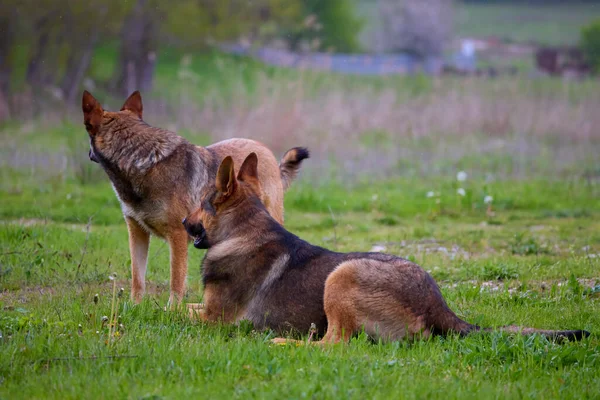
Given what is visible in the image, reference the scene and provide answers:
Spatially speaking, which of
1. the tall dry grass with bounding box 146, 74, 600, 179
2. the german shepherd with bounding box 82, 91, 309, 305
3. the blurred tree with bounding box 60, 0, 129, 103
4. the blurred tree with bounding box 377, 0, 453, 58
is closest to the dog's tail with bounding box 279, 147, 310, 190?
the german shepherd with bounding box 82, 91, 309, 305

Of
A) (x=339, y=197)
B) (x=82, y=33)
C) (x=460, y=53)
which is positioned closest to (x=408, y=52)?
(x=460, y=53)

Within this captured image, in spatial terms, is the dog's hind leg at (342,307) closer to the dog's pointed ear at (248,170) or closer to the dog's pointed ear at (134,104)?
the dog's pointed ear at (248,170)

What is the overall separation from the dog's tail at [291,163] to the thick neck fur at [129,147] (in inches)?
64.3

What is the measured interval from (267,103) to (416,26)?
102 feet

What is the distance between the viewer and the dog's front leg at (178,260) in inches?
262

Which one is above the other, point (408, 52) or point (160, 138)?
point (408, 52)

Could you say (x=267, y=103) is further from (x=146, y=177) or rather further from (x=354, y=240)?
(x=146, y=177)

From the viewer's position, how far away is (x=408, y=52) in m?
45.3

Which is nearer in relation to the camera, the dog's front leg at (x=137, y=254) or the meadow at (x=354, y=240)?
the meadow at (x=354, y=240)

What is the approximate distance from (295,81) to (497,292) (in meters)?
10.8

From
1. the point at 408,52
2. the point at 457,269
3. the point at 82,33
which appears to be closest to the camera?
the point at 457,269

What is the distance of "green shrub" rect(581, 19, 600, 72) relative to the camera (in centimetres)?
3488

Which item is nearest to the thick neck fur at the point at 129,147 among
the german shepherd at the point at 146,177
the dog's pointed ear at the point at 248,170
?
the german shepherd at the point at 146,177

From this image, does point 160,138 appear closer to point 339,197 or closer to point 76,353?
point 76,353
